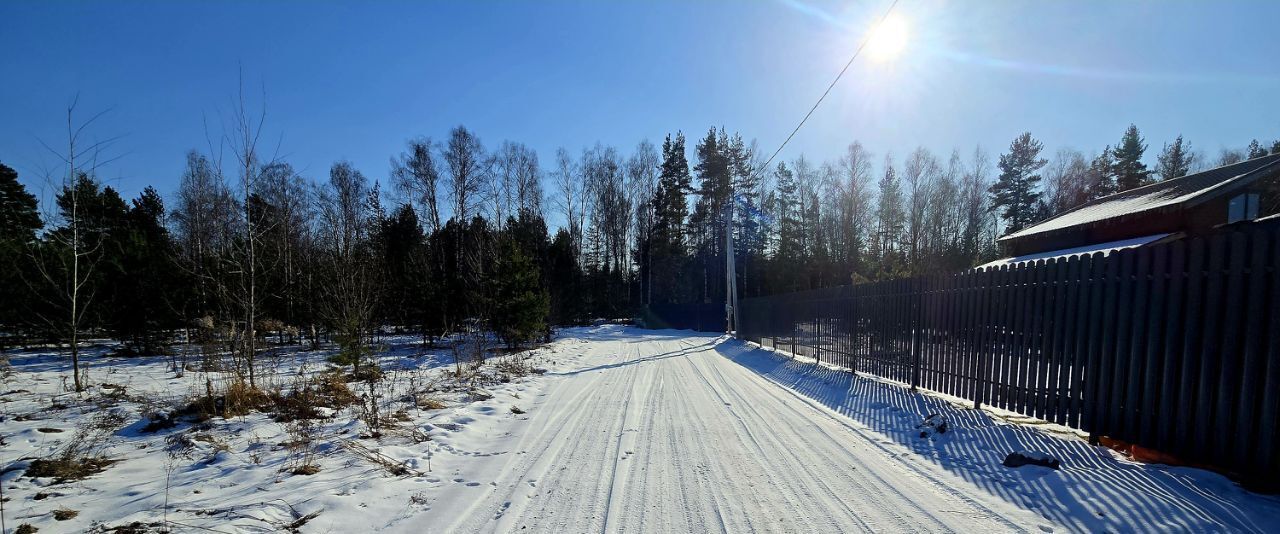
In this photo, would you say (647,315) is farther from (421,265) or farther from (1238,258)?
(1238,258)

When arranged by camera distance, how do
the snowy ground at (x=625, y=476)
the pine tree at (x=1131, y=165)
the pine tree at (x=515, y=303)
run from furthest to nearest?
→ the pine tree at (x=1131, y=165), the pine tree at (x=515, y=303), the snowy ground at (x=625, y=476)

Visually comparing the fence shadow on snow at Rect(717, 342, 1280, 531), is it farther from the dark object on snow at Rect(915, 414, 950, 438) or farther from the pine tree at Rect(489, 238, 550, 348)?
the pine tree at Rect(489, 238, 550, 348)

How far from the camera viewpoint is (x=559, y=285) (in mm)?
30453

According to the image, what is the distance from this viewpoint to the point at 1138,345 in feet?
11.8

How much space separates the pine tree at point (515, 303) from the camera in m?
15.2

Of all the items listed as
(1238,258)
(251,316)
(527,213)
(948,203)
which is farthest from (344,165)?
(948,203)

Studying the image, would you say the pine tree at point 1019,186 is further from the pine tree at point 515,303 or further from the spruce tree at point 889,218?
the pine tree at point 515,303

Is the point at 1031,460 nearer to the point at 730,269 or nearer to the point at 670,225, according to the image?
the point at 730,269

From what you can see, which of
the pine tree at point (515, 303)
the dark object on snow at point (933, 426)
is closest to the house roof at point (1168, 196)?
the dark object on snow at point (933, 426)

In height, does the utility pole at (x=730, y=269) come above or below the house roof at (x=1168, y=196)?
below

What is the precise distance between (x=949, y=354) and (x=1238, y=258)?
10.6ft

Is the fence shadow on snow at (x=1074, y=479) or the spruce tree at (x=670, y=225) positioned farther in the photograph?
the spruce tree at (x=670, y=225)

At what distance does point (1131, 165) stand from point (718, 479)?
48020mm

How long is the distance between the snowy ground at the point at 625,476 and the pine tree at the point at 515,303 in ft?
30.4
